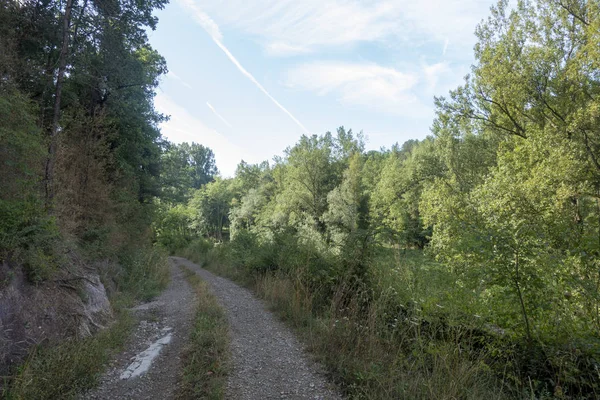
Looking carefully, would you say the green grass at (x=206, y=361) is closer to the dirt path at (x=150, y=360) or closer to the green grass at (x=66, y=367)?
the dirt path at (x=150, y=360)

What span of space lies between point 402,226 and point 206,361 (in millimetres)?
8902

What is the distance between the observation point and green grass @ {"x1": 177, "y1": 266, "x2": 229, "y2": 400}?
3.63 meters

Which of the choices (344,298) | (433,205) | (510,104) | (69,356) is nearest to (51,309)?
(69,356)

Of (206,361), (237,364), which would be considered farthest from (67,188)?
(237,364)

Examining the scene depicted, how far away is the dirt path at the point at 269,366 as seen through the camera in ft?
12.5

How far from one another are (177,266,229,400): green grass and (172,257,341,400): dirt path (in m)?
0.19

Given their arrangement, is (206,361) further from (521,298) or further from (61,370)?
(521,298)

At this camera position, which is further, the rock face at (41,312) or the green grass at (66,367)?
the rock face at (41,312)

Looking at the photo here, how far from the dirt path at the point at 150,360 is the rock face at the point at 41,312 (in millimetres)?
957

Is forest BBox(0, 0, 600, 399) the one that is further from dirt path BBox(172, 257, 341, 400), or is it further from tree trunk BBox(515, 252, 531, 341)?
dirt path BBox(172, 257, 341, 400)

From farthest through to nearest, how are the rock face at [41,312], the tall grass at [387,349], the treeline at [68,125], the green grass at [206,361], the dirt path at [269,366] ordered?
1. the treeline at [68,125]
2. the rock face at [41,312]
3. the dirt path at [269,366]
4. the green grass at [206,361]
5. the tall grass at [387,349]

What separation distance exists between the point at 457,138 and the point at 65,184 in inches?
803

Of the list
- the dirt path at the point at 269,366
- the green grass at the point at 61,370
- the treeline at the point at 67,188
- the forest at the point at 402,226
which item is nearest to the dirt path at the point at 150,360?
the green grass at the point at 61,370

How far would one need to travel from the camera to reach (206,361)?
14.3ft
